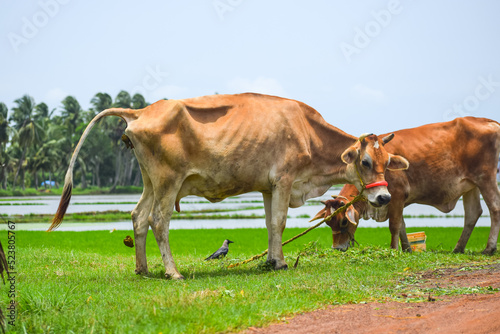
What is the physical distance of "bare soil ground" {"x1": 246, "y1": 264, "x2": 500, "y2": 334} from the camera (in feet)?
13.5

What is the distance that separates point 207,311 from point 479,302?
101 inches

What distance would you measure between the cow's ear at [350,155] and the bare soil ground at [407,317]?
3.12 metres

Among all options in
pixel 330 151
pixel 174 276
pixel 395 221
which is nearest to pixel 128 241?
pixel 174 276

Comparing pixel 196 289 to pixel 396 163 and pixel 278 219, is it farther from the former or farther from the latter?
pixel 396 163

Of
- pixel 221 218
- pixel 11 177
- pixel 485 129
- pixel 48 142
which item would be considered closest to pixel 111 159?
pixel 48 142

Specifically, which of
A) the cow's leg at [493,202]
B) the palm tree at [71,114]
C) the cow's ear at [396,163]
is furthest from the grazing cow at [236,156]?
the palm tree at [71,114]

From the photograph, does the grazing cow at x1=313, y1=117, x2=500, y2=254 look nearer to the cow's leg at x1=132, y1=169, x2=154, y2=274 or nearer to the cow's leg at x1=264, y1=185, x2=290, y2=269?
the cow's leg at x1=264, y1=185, x2=290, y2=269

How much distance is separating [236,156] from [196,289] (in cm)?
224

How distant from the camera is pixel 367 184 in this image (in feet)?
27.2

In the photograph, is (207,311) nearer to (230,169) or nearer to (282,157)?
(230,169)

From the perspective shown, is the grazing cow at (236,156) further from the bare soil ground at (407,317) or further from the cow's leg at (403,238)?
the bare soil ground at (407,317)

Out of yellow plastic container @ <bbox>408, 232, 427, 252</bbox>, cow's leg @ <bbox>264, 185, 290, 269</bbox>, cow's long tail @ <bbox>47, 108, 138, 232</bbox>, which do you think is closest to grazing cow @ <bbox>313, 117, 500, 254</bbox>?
yellow plastic container @ <bbox>408, 232, 427, 252</bbox>

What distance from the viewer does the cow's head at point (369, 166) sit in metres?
8.18

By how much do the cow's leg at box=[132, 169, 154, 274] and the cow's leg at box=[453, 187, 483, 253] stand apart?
6105mm
